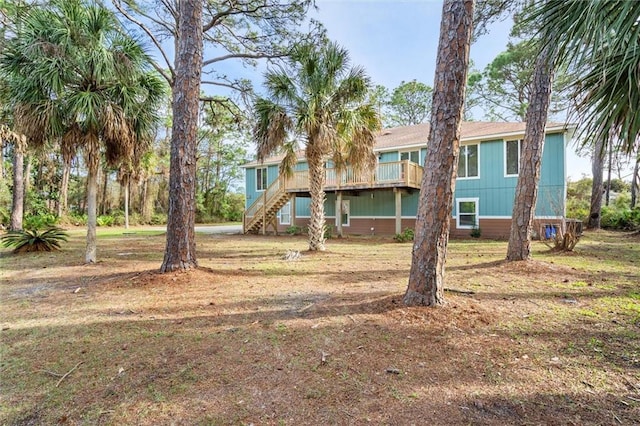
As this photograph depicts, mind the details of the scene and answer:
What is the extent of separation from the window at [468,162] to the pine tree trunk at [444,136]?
1221 centimetres

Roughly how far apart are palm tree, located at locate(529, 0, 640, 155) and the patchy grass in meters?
2.38

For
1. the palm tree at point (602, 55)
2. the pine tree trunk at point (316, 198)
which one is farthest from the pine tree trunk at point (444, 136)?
the pine tree trunk at point (316, 198)

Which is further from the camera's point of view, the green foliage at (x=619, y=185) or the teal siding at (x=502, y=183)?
the green foliage at (x=619, y=185)

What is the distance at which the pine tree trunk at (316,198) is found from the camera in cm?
1000

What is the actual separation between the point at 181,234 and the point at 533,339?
5610mm

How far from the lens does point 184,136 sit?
596 cm

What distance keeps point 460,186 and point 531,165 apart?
8.63m

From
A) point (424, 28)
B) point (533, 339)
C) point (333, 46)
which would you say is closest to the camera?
point (533, 339)

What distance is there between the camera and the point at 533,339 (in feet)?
10.8

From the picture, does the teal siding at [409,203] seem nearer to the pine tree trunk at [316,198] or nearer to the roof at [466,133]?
the roof at [466,133]

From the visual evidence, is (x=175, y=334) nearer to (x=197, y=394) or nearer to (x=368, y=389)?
(x=197, y=394)

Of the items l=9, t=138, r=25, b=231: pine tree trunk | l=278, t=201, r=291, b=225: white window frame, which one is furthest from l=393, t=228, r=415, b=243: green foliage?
l=9, t=138, r=25, b=231: pine tree trunk

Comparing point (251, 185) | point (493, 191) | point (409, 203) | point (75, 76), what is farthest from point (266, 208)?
point (493, 191)

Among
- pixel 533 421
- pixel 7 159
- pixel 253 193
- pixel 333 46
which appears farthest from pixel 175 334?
pixel 7 159
